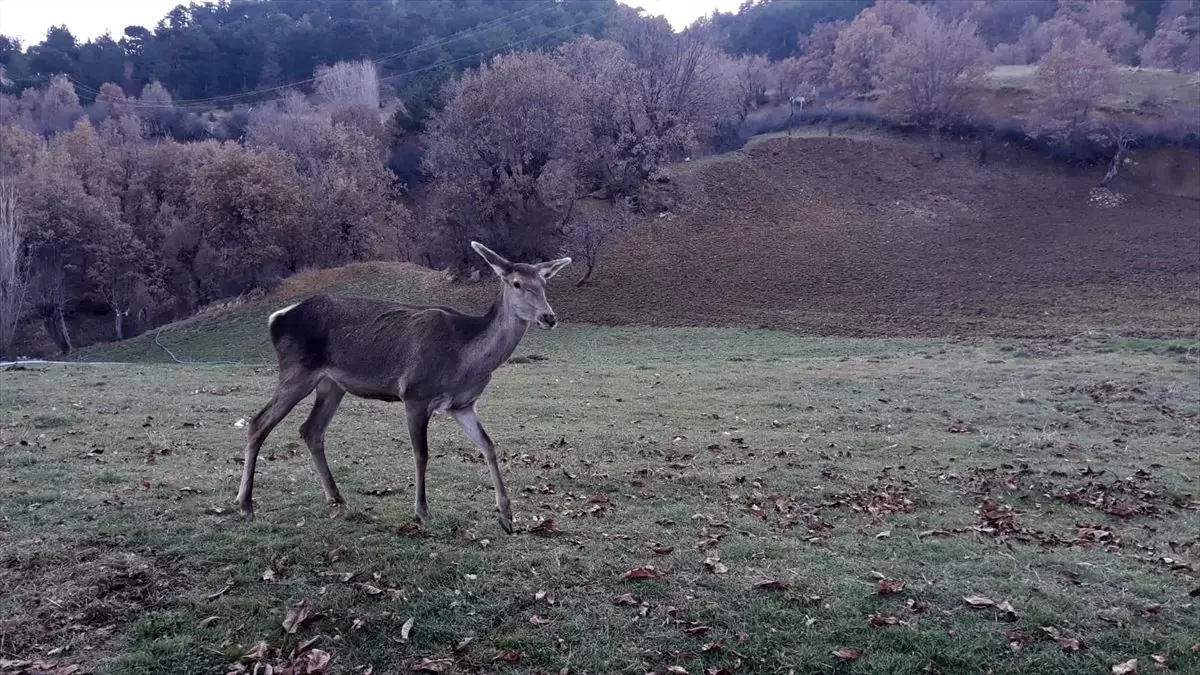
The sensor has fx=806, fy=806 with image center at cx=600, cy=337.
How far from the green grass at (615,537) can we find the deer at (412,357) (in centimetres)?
88

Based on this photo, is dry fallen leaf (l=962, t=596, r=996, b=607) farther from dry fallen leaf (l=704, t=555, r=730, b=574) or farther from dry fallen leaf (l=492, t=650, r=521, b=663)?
dry fallen leaf (l=492, t=650, r=521, b=663)

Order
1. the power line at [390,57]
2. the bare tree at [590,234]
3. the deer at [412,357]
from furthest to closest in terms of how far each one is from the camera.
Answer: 1. the power line at [390,57]
2. the bare tree at [590,234]
3. the deer at [412,357]

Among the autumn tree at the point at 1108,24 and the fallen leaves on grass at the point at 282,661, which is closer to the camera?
the fallen leaves on grass at the point at 282,661

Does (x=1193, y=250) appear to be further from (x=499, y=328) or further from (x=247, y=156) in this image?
(x=247, y=156)

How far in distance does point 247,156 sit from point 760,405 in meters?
37.1

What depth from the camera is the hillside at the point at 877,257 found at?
1430 inches

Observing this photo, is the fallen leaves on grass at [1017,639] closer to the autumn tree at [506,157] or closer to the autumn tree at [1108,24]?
the autumn tree at [506,157]

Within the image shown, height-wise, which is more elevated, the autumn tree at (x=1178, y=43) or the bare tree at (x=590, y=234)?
the autumn tree at (x=1178, y=43)

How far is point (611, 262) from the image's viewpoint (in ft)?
148

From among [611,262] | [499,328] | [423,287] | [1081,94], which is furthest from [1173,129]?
[499,328]

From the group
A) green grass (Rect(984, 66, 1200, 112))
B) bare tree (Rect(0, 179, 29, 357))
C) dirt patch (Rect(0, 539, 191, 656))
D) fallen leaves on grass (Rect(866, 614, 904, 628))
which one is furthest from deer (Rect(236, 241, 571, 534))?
green grass (Rect(984, 66, 1200, 112))

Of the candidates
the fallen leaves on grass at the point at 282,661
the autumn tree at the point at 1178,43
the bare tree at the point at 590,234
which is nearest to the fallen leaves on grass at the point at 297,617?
the fallen leaves on grass at the point at 282,661

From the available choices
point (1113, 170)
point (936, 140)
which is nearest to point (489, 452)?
point (1113, 170)

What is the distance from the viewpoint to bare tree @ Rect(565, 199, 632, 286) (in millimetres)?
41688
